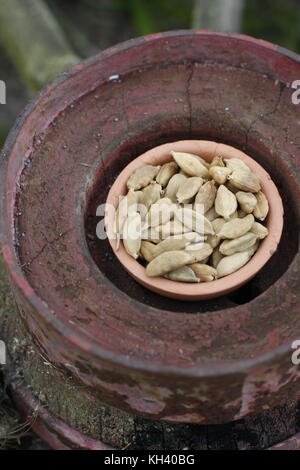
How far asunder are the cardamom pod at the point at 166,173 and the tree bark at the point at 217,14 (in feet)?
5.76

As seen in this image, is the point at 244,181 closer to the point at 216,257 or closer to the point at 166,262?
the point at 216,257

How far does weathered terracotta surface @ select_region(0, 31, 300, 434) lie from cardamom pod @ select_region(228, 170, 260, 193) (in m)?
0.14

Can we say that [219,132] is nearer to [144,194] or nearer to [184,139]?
[184,139]

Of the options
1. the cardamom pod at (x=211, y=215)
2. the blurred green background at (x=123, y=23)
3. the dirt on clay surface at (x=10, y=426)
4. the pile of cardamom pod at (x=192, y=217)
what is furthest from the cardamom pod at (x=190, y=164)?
the blurred green background at (x=123, y=23)

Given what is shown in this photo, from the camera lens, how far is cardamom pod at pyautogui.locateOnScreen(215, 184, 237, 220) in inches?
67.6

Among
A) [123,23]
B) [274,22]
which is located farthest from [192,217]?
[123,23]

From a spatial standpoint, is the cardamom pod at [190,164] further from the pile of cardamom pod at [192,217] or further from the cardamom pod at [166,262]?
the cardamom pod at [166,262]

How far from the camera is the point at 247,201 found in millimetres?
1724

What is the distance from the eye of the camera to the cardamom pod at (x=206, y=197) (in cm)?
174

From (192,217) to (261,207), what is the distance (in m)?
0.19

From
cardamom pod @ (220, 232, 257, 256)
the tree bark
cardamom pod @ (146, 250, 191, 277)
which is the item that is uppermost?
the tree bark

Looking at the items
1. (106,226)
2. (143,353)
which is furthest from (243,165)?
(143,353)

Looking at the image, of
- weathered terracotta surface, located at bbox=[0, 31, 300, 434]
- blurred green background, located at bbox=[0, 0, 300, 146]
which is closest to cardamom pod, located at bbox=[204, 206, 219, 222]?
weathered terracotta surface, located at bbox=[0, 31, 300, 434]

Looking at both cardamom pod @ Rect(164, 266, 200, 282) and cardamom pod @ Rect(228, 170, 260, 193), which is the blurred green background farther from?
cardamom pod @ Rect(164, 266, 200, 282)
